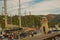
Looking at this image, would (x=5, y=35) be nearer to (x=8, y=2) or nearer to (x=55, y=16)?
(x=8, y=2)

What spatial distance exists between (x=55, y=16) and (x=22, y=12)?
0.52 meters

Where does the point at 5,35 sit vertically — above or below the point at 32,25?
below

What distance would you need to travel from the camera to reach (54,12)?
1.74m

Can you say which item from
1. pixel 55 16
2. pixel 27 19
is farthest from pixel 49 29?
pixel 27 19

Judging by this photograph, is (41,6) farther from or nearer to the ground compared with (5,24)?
farther from the ground

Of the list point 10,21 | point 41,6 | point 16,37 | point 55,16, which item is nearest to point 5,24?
point 10,21

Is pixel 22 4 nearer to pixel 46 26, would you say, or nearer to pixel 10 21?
pixel 10 21

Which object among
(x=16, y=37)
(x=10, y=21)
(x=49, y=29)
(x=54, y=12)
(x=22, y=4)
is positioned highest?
(x=22, y=4)

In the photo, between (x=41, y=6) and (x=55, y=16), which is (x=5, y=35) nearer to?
(x=41, y=6)

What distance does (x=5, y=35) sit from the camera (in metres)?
1.73

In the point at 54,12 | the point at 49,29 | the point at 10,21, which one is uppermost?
the point at 54,12

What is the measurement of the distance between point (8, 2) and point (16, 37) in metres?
0.57

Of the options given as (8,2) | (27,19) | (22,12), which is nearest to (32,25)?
(27,19)

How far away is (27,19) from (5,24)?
347 millimetres
